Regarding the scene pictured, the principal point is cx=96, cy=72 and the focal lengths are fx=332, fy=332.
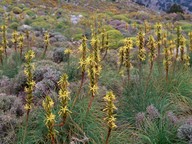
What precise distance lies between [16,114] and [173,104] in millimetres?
3288

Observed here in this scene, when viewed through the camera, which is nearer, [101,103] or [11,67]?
[101,103]

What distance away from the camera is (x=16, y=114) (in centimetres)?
694

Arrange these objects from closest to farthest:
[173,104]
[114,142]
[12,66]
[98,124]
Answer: [114,142], [98,124], [173,104], [12,66]

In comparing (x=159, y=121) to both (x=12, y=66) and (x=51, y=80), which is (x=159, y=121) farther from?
(x=12, y=66)

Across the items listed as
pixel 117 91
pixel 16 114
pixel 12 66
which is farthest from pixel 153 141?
pixel 12 66

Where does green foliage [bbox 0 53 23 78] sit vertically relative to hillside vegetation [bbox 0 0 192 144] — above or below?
below

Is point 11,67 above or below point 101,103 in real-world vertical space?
below

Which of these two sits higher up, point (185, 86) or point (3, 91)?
→ point (185, 86)

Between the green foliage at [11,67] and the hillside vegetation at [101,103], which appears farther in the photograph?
the green foliage at [11,67]

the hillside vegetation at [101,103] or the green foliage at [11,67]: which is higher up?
the hillside vegetation at [101,103]

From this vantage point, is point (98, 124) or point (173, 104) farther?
point (173, 104)

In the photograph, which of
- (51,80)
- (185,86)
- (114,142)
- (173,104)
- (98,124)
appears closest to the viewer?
(114,142)

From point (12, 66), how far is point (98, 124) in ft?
16.5

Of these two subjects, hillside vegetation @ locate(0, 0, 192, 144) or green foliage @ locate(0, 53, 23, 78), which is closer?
hillside vegetation @ locate(0, 0, 192, 144)
